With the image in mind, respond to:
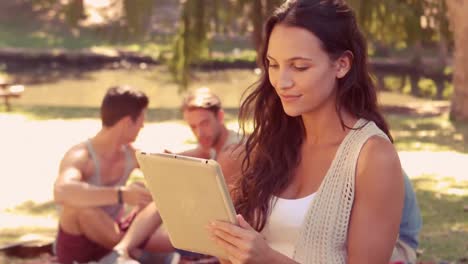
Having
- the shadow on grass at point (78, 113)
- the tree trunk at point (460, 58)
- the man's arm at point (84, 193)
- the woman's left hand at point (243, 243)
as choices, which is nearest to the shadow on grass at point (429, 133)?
the tree trunk at point (460, 58)

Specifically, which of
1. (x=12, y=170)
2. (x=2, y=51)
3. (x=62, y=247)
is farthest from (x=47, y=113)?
(x=2, y=51)

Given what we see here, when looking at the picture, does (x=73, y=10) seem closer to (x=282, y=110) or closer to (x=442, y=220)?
(x=442, y=220)

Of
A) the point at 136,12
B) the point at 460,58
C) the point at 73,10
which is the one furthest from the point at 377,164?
the point at 73,10

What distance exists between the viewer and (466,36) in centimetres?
1184

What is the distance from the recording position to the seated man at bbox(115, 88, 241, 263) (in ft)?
17.2

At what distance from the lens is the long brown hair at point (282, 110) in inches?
105

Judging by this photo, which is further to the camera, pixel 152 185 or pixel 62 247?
pixel 62 247

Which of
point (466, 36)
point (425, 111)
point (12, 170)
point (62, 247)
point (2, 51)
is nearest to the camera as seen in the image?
point (62, 247)

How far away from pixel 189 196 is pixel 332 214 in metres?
0.36

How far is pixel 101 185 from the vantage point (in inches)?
218

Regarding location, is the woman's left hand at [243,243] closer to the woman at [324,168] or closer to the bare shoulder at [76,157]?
the woman at [324,168]

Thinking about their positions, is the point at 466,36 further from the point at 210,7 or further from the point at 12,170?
the point at 12,170

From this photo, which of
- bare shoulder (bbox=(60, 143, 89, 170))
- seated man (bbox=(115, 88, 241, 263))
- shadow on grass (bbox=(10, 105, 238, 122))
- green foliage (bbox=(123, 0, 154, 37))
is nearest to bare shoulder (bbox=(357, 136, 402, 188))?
seated man (bbox=(115, 88, 241, 263))

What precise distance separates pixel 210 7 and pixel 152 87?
6149 mm
